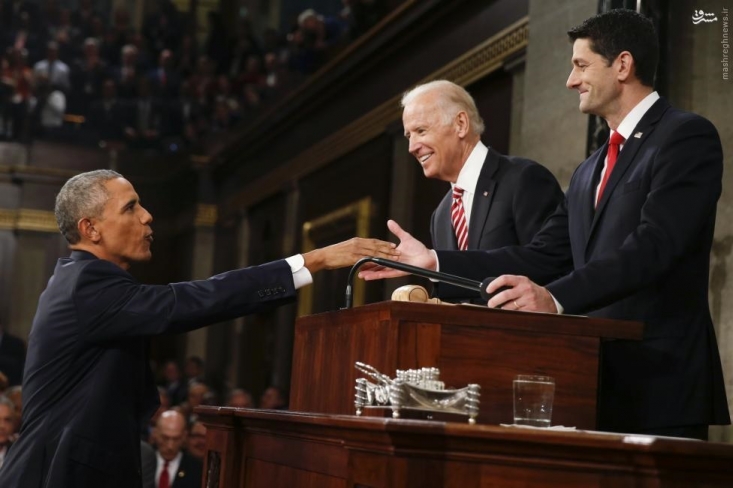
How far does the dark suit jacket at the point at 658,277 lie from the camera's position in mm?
2775

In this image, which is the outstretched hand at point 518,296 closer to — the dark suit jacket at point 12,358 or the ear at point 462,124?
the ear at point 462,124

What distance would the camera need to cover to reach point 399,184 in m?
9.09

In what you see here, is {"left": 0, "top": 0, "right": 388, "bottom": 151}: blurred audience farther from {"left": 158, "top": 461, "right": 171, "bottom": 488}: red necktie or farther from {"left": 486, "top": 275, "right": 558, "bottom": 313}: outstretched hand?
{"left": 486, "top": 275, "right": 558, "bottom": 313}: outstretched hand

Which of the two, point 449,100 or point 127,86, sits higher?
point 127,86

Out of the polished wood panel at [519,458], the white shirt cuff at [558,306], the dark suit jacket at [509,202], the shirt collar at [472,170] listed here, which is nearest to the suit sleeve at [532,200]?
the dark suit jacket at [509,202]

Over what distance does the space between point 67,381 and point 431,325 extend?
3.96ft

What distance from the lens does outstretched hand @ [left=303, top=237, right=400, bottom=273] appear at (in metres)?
3.30

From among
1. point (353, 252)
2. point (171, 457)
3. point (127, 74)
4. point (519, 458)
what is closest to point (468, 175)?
point (353, 252)

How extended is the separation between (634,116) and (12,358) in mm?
9044

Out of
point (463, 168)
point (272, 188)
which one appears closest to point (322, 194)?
point (272, 188)

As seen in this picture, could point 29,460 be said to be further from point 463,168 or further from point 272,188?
point 272,188

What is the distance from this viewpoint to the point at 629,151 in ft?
10.0

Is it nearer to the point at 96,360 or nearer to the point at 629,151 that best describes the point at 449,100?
the point at 629,151

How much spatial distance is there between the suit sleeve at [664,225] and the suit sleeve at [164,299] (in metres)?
0.90
